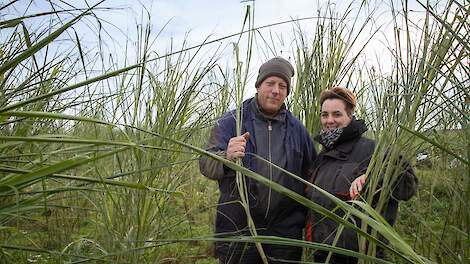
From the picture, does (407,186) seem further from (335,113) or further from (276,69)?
(276,69)

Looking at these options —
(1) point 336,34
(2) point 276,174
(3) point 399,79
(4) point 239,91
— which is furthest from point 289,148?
(3) point 399,79

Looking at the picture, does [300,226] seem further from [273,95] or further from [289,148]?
[273,95]

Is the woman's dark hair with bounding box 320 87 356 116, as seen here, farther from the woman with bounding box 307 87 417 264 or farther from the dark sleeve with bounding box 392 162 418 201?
the dark sleeve with bounding box 392 162 418 201

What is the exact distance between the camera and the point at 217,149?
217cm

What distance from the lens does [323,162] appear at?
7.37 feet

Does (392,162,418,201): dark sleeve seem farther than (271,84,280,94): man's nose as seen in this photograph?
No

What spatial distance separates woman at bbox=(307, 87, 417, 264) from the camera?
200 cm

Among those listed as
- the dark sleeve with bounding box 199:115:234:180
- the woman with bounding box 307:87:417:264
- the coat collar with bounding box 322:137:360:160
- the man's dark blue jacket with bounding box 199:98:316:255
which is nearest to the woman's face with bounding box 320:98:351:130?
the woman with bounding box 307:87:417:264

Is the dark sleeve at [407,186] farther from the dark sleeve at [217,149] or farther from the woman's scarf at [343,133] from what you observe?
the dark sleeve at [217,149]

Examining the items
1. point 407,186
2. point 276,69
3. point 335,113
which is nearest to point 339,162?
point 335,113

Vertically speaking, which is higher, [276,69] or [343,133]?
[276,69]

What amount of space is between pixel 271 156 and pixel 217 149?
0.95 feet

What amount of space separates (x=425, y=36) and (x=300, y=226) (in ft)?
4.85

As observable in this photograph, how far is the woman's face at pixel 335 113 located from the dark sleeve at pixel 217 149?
0.49 metres
